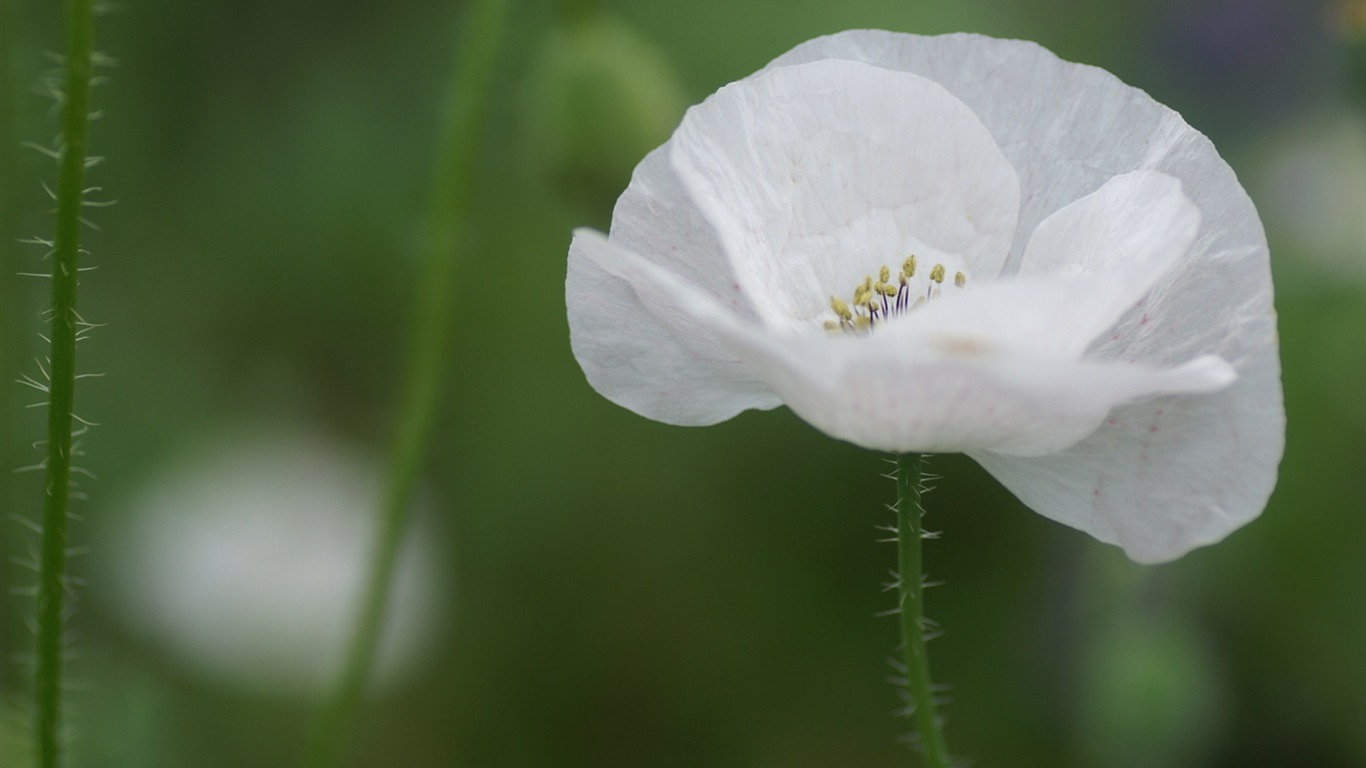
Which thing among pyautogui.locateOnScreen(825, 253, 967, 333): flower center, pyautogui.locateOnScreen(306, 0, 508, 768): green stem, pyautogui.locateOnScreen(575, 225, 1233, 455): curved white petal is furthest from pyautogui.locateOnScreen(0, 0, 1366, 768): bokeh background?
pyautogui.locateOnScreen(575, 225, 1233, 455): curved white petal

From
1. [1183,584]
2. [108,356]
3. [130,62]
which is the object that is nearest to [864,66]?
[1183,584]

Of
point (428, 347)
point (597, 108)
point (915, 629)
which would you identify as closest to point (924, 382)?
point (915, 629)

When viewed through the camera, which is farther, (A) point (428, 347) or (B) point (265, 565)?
(B) point (265, 565)

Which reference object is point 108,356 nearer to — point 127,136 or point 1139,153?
point 127,136

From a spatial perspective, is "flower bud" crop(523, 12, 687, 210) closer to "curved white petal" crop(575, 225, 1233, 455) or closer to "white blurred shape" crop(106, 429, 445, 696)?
"white blurred shape" crop(106, 429, 445, 696)

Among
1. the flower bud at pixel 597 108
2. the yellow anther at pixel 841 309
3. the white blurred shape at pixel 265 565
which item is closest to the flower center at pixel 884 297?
the yellow anther at pixel 841 309

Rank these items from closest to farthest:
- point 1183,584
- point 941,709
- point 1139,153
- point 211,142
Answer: point 1139,153
point 1183,584
point 941,709
point 211,142

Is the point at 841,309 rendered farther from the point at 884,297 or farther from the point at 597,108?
the point at 597,108
